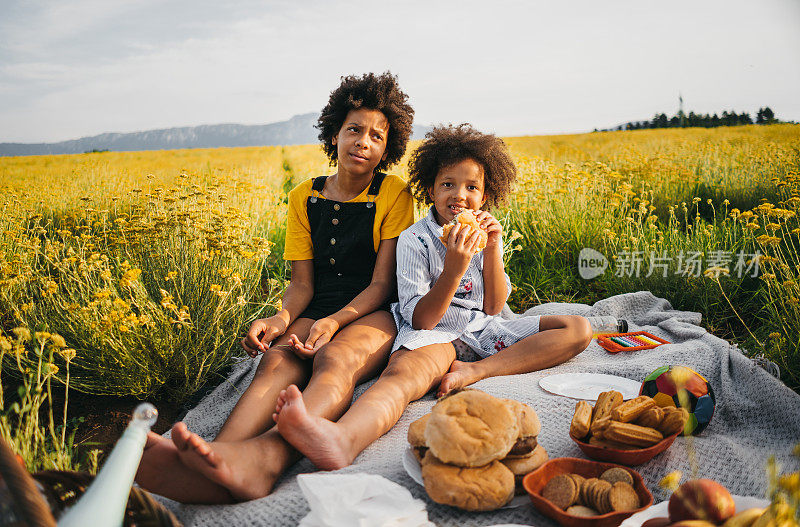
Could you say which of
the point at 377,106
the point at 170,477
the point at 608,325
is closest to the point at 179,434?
the point at 170,477

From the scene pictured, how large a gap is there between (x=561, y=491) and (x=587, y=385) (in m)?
1.05

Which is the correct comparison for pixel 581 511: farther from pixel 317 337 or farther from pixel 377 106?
pixel 377 106

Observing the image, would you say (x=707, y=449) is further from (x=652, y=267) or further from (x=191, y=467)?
(x=652, y=267)

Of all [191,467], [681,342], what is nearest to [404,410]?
[191,467]

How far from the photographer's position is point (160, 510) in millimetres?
1277

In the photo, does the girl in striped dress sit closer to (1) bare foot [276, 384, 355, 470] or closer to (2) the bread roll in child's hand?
(2) the bread roll in child's hand

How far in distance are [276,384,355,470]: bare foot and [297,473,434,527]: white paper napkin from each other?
186 mm

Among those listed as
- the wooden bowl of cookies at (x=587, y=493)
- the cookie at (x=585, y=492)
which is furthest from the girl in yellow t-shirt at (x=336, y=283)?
the cookie at (x=585, y=492)

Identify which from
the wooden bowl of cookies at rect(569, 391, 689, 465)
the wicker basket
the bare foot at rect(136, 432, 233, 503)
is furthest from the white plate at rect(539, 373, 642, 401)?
the wicker basket

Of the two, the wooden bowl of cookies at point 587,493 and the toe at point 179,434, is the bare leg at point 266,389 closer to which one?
the toe at point 179,434

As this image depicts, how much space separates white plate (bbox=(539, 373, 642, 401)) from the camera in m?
2.37

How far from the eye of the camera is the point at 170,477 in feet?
5.26

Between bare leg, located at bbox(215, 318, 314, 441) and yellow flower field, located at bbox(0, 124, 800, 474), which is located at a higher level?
yellow flower field, located at bbox(0, 124, 800, 474)

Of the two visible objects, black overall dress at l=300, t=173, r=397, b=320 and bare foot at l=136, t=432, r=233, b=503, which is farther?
black overall dress at l=300, t=173, r=397, b=320
